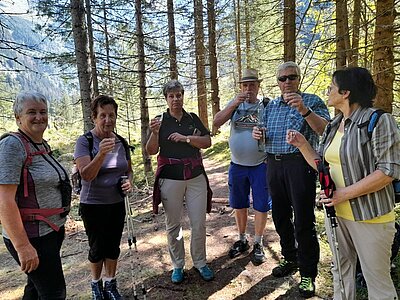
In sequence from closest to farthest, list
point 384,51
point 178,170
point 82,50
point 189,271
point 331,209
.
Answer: point 331,209
point 178,170
point 384,51
point 189,271
point 82,50

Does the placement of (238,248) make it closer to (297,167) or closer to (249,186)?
(249,186)

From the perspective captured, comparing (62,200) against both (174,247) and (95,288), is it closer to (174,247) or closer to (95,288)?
(95,288)

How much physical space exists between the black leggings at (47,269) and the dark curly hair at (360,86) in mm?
2587

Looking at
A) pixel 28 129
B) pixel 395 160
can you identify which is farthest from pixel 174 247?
pixel 395 160

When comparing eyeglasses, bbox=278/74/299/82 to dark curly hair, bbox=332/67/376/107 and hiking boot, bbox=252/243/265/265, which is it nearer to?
dark curly hair, bbox=332/67/376/107

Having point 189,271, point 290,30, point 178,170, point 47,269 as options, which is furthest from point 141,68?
point 47,269

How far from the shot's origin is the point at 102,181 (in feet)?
10.3

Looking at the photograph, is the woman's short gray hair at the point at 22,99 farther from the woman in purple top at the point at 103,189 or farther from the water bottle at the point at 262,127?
the water bottle at the point at 262,127

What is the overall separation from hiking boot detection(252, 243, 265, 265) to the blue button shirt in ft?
4.79

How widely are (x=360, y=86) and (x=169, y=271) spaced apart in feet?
10.5

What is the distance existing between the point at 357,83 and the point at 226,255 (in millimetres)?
2998

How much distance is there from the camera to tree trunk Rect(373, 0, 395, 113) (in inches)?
149

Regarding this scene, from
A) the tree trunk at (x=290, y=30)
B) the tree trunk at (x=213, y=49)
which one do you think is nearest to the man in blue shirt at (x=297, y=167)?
the tree trunk at (x=290, y=30)

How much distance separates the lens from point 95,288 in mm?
3377
